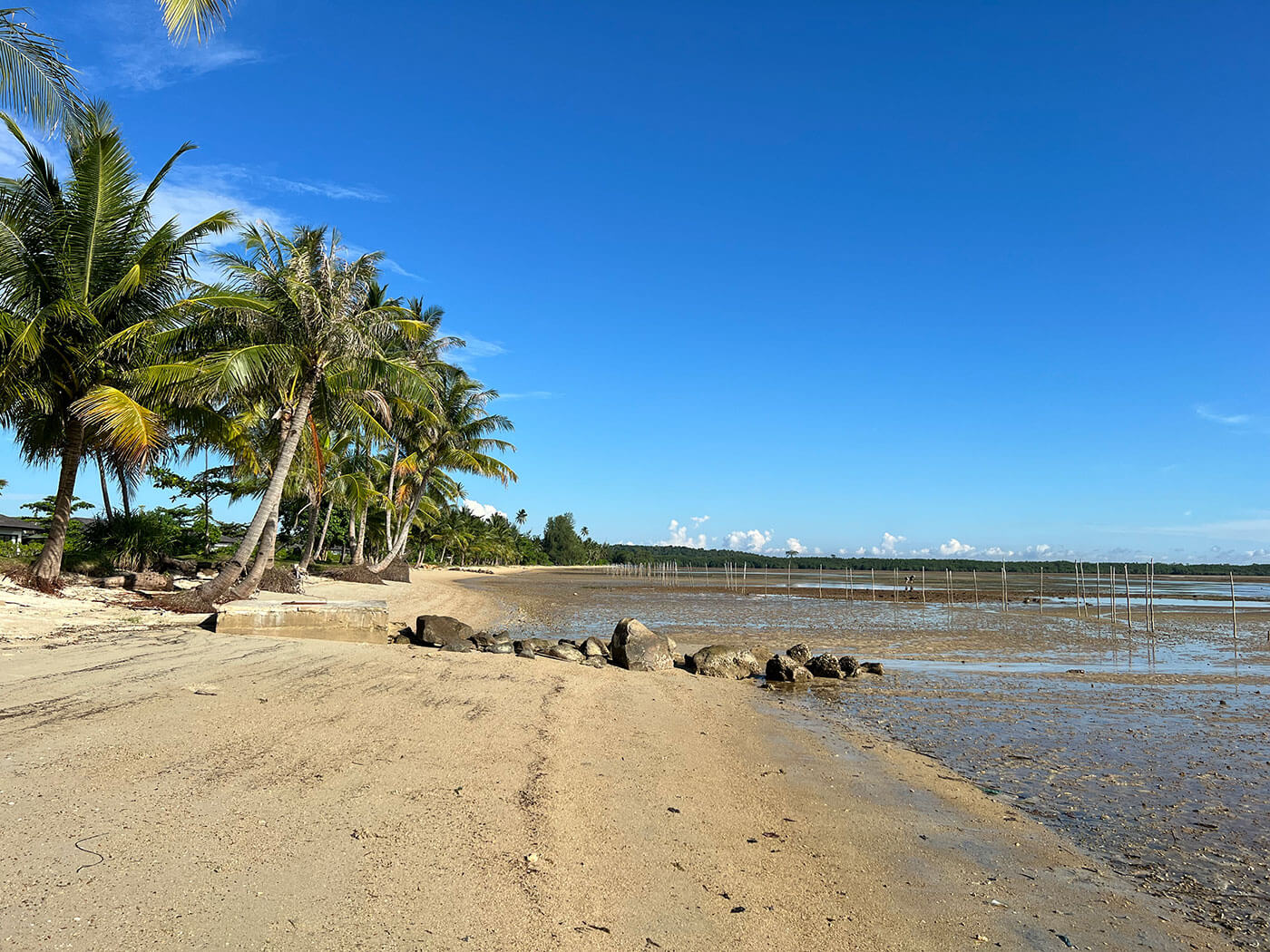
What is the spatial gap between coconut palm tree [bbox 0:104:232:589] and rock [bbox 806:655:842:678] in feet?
41.8

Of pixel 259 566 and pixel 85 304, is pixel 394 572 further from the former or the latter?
pixel 85 304

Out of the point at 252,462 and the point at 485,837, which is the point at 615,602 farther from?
the point at 485,837

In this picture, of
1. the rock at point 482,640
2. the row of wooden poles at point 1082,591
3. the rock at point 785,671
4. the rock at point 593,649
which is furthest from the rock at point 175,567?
the row of wooden poles at point 1082,591

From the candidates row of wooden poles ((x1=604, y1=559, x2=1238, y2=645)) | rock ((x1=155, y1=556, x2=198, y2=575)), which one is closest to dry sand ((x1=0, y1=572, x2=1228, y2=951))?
rock ((x1=155, y1=556, x2=198, y2=575))

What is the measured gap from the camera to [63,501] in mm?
14867

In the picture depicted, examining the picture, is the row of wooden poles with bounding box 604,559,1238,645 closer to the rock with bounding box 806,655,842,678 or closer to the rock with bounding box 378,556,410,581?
the rock with bounding box 806,655,842,678

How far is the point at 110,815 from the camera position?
4.33 meters

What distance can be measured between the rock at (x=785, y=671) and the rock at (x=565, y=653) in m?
3.41

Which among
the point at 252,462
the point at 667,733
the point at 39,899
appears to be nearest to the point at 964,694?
the point at 667,733

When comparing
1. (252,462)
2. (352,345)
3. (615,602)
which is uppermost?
(352,345)

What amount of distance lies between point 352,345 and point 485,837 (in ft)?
44.2

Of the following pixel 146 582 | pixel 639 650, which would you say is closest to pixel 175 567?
pixel 146 582

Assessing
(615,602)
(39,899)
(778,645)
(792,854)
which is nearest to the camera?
(39,899)

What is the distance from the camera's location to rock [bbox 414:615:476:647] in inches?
578
